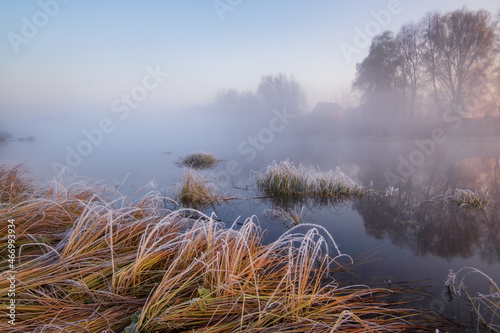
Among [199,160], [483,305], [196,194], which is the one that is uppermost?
[199,160]

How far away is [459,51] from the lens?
61.8 ft

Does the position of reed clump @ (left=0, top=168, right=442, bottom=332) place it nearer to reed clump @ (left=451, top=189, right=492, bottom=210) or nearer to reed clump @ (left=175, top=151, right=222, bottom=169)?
reed clump @ (left=451, top=189, right=492, bottom=210)

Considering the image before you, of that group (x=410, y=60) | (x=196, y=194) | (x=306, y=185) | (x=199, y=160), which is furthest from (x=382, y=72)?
(x=196, y=194)

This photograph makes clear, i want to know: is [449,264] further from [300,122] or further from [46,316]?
[300,122]

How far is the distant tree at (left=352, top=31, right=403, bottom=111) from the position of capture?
Result: 22312 millimetres

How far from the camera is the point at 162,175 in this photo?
24.9ft

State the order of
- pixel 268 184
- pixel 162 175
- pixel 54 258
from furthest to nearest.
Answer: pixel 162 175 < pixel 268 184 < pixel 54 258

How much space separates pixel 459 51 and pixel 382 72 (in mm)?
5539

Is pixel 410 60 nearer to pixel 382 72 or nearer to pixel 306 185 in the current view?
pixel 382 72

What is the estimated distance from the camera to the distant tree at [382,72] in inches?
878

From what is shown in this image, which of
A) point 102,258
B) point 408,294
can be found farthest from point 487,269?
point 102,258

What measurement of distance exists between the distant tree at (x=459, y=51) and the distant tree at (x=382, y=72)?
8.14ft

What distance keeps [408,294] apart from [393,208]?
8.98 ft

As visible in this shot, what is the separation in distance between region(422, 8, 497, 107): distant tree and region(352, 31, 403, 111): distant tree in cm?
248
